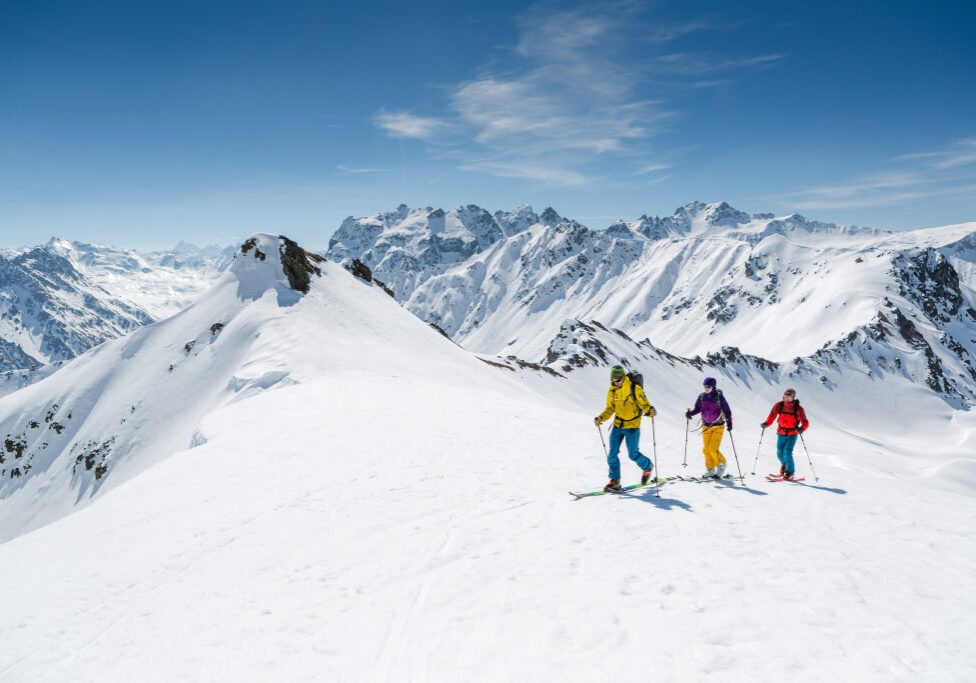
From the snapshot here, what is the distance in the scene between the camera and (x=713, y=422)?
47.1ft

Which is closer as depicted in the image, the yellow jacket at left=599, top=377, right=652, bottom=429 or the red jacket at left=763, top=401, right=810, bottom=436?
the yellow jacket at left=599, top=377, right=652, bottom=429

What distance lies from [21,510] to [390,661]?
59390 millimetres

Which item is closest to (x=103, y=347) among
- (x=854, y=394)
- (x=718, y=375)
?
(x=718, y=375)

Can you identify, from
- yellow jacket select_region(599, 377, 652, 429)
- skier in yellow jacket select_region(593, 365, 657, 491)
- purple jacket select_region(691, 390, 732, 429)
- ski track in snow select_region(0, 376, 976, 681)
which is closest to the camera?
ski track in snow select_region(0, 376, 976, 681)

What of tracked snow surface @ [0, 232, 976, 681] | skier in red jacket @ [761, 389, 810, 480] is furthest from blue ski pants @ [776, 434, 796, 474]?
tracked snow surface @ [0, 232, 976, 681]

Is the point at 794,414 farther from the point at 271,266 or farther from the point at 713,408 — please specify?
the point at 271,266

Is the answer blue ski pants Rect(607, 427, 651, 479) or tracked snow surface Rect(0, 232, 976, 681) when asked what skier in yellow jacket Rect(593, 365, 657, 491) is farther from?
tracked snow surface Rect(0, 232, 976, 681)

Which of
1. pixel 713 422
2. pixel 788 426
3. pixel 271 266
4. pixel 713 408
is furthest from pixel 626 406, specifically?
pixel 271 266

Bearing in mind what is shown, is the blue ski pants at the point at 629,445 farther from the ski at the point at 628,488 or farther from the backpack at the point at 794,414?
the backpack at the point at 794,414

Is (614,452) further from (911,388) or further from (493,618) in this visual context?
(911,388)

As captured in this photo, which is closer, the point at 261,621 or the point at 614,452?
the point at 261,621

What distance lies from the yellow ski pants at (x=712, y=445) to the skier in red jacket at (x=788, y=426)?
7.75 ft

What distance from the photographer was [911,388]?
123500 mm

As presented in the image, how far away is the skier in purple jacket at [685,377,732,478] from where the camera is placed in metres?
14.1
